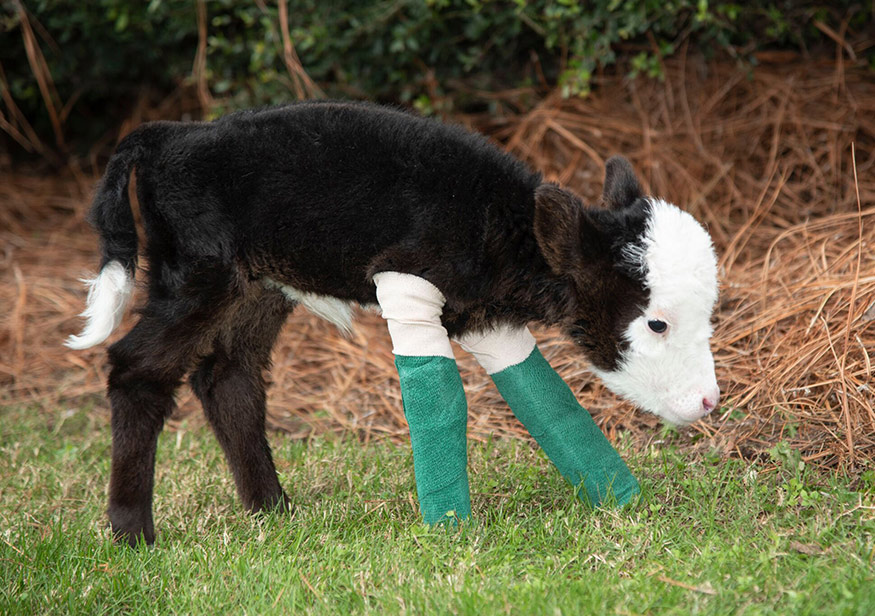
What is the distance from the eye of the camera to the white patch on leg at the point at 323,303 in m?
3.41

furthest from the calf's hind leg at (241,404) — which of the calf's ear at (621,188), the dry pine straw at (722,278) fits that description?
the calf's ear at (621,188)

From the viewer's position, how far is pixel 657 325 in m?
3.01

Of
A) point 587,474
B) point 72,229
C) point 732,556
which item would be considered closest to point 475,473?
point 587,474

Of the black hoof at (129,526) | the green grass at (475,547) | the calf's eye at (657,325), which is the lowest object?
the black hoof at (129,526)

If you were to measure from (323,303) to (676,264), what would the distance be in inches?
52.7

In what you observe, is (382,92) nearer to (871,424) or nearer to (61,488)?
(61,488)

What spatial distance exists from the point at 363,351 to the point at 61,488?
1852mm

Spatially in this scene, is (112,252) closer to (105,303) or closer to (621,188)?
(105,303)

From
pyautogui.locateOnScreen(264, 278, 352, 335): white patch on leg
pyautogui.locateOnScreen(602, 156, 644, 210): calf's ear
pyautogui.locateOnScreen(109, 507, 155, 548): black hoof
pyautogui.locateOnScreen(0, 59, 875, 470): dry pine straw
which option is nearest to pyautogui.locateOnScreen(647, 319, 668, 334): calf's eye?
pyautogui.locateOnScreen(602, 156, 644, 210): calf's ear

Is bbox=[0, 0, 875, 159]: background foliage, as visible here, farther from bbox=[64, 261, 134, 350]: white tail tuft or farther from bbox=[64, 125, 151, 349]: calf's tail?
bbox=[64, 261, 134, 350]: white tail tuft

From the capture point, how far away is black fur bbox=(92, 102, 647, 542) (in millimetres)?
3088

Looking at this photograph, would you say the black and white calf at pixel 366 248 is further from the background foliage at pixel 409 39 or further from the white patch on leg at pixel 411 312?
the background foliage at pixel 409 39

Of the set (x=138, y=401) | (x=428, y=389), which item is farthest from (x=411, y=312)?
(x=138, y=401)

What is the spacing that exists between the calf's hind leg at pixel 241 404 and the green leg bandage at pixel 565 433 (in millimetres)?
1005
